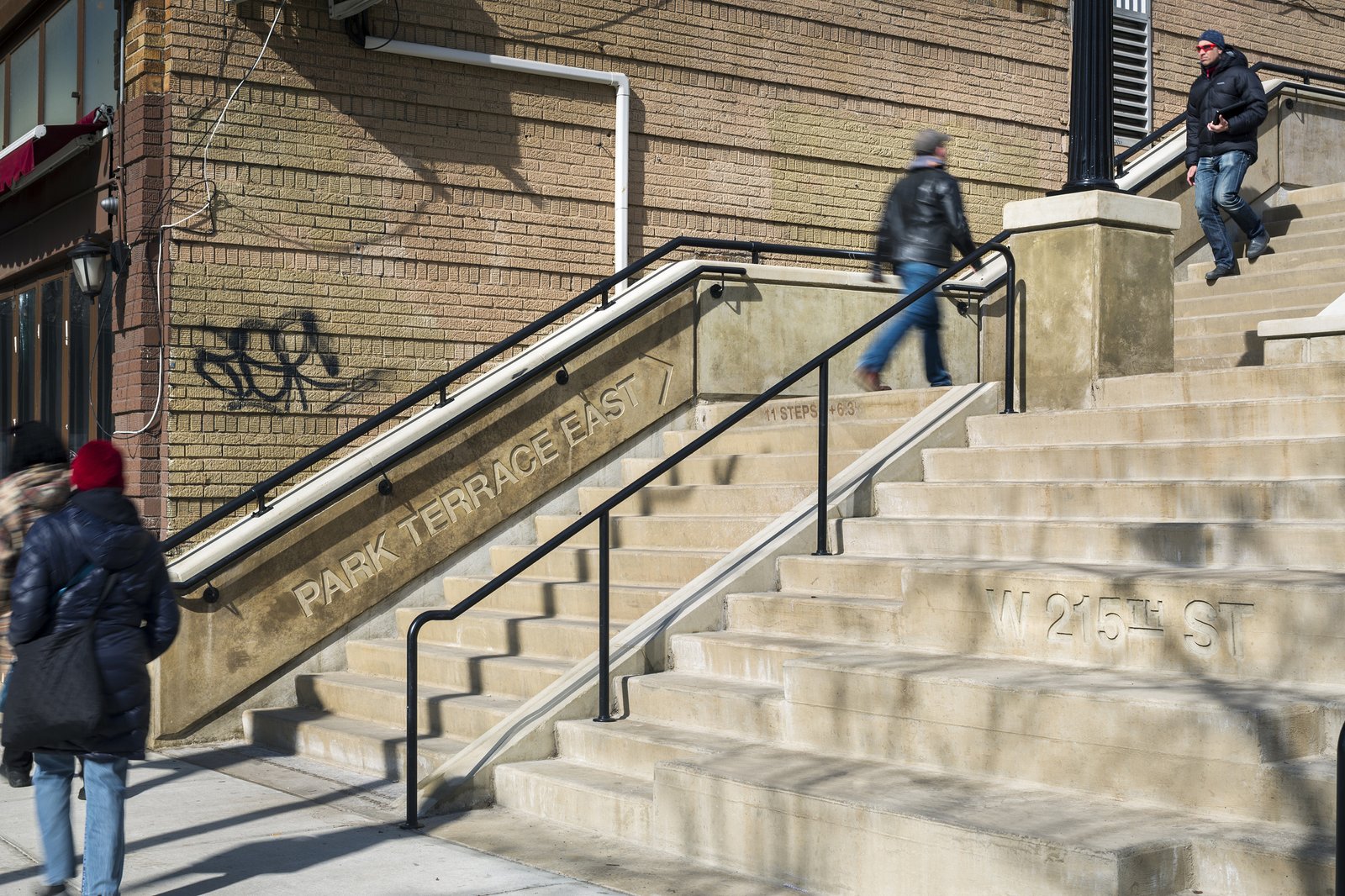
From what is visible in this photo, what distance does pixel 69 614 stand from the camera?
17.4 feet

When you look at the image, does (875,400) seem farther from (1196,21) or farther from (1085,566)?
(1196,21)

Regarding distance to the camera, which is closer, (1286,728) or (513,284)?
(1286,728)

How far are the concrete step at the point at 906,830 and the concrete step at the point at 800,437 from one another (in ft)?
11.0

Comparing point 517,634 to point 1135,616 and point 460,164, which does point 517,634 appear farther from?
point 460,164

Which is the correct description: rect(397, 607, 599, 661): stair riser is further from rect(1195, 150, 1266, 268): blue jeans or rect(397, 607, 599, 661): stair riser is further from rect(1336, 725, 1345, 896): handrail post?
rect(1195, 150, 1266, 268): blue jeans

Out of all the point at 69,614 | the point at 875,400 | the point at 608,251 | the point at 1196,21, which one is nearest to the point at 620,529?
the point at 875,400

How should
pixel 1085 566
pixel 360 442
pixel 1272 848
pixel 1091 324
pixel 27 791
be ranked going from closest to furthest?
1. pixel 1272 848
2. pixel 1085 566
3. pixel 27 791
4. pixel 1091 324
5. pixel 360 442

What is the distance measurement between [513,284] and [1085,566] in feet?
21.5

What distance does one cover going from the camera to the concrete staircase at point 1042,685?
4.95 metres

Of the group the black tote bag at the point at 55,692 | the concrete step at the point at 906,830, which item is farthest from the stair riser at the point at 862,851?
the black tote bag at the point at 55,692

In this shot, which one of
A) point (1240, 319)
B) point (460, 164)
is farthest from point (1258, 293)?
point (460, 164)

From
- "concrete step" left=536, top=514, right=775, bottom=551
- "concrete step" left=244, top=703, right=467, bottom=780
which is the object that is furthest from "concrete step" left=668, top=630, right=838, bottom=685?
"concrete step" left=244, top=703, right=467, bottom=780

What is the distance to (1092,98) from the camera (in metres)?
8.60

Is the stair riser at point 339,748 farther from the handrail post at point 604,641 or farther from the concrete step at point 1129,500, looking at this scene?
the concrete step at point 1129,500
